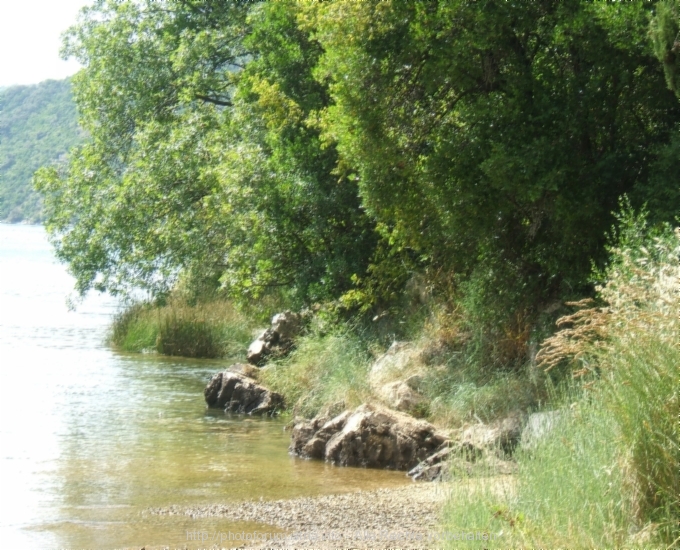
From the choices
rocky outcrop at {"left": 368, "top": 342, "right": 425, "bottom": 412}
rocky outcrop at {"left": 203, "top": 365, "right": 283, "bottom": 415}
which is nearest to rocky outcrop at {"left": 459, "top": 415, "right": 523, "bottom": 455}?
rocky outcrop at {"left": 368, "top": 342, "right": 425, "bottom": 412}

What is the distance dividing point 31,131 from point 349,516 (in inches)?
2129

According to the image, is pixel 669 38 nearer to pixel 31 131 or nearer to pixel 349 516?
pixel 349 516

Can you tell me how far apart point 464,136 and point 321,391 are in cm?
469

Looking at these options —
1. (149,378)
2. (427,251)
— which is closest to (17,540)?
(427,251)

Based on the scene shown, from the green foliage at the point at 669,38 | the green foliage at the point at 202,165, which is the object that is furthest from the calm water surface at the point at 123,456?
the green foliage at the point at 669,38

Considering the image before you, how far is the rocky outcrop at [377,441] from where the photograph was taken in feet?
38.1

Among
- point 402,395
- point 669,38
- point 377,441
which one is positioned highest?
point 669,38

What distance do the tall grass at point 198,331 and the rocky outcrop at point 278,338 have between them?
4863mm

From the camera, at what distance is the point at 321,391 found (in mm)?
15141

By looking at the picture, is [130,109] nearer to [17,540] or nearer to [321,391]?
[321,391]

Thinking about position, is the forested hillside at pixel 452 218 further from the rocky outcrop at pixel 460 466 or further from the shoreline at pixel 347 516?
the shoreline at pixel 347 516

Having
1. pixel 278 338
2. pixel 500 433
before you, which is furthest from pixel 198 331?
pixel 500 433

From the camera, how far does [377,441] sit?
11836 millimetres

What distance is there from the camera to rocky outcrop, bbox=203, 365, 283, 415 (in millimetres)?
16219
